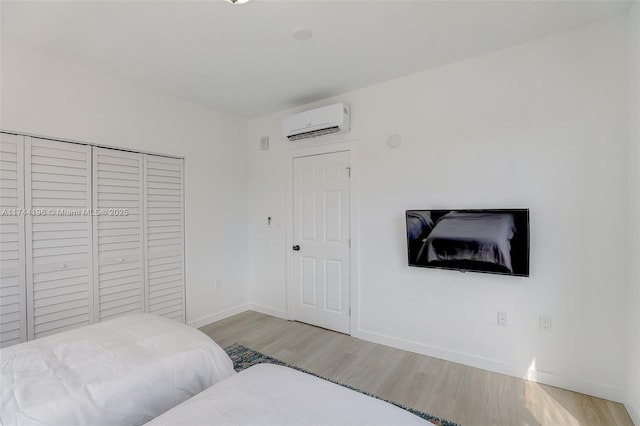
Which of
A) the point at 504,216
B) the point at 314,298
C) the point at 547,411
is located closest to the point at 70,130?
the point at 314,298

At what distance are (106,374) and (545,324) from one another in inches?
110

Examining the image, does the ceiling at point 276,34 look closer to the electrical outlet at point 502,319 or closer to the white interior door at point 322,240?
the white interior door at point 322,240

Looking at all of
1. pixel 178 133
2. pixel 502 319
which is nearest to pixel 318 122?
pixel 178 133

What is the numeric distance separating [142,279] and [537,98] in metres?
3.87

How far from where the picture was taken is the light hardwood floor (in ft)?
6.21

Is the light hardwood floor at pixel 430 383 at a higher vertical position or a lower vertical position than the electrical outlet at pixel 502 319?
lower

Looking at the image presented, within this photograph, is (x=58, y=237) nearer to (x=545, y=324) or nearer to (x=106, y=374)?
(x=106, y=374)

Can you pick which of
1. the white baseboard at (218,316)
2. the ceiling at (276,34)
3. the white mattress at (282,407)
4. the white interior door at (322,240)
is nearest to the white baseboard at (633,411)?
the white mattress at (282,407)

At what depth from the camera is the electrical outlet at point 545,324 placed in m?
2.20

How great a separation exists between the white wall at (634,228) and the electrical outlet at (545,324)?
42 cm

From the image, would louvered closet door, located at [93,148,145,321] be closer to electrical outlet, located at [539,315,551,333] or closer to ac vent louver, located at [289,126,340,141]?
ac vent louver, located at [289,126,340,141]

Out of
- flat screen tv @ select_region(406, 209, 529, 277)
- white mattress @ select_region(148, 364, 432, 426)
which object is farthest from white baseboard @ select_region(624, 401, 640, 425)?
white mattress @ select_region(148, 364, 432, 426)

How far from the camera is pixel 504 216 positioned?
2207mm

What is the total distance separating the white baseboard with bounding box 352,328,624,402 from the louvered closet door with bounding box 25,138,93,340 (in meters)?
2.65
